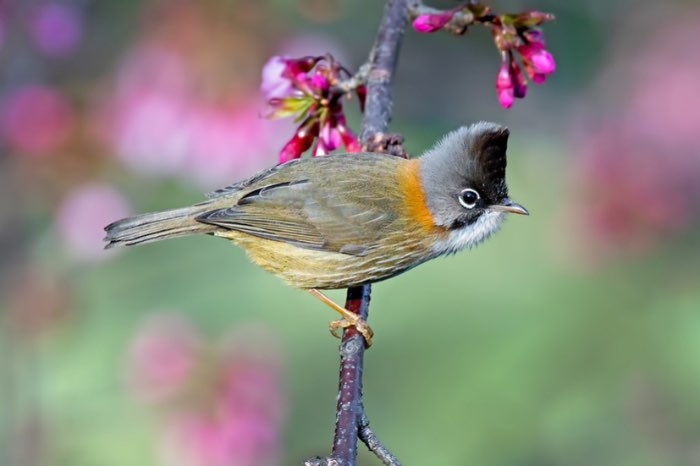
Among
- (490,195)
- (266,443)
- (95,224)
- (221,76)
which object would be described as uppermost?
(221,76)

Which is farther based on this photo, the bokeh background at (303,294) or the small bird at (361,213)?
the bokeh background at (303,294)

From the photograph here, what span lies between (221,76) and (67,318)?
1347 mm

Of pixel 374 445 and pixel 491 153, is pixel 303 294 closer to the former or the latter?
pixel 491 153

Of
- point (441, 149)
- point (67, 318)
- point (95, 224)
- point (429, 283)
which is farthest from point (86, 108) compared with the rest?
point (429, 283)

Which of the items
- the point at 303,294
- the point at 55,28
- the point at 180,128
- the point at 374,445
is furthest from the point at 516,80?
the point at 303,294

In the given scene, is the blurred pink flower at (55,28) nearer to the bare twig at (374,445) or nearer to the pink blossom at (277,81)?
the pink blossom at (277,81)

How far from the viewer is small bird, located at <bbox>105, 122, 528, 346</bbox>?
2.93 metres

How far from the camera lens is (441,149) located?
2.96 meters

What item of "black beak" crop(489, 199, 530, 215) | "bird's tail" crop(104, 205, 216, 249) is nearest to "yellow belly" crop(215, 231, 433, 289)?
"bird's tail" crop(104, 205, 216, 249)

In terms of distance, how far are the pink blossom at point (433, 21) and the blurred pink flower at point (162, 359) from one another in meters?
1.79

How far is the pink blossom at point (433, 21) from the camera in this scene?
2693 millimetres

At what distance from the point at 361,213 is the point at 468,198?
13.3 inches

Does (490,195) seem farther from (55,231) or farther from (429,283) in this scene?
(429,283)

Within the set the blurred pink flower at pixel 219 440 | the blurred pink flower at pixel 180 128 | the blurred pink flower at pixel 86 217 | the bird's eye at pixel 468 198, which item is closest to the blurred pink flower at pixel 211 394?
the blurred pink flower at pixel 219 440
